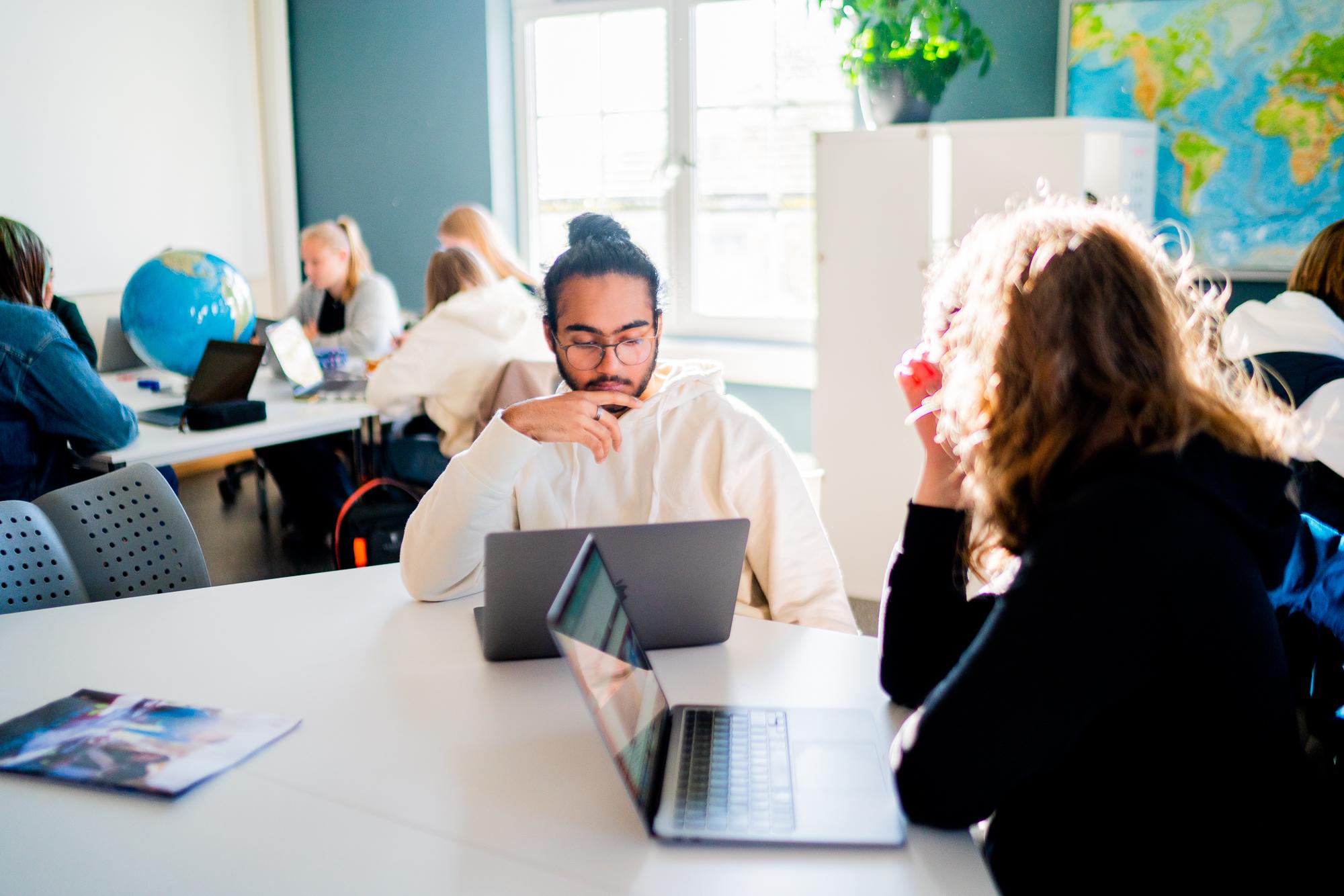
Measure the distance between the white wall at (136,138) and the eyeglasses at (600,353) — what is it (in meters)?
4.27

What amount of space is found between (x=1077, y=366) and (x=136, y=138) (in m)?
5.45

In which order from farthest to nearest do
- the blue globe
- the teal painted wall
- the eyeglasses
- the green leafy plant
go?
the teal painted wall → the blue globe → the green leafy plant → the eyeglasses

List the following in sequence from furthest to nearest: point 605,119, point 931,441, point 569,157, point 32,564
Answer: point 569,157, point 605,119, point 32,564, point 931,441

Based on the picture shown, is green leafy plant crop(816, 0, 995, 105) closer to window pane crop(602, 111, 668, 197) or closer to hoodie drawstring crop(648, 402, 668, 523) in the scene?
window pane crop(602, 111, 668, 197)

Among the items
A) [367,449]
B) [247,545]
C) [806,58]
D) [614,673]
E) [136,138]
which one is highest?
[806,58]

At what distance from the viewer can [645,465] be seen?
1.75 m

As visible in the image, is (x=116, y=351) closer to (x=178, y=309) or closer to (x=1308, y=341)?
(x=178, y=309)

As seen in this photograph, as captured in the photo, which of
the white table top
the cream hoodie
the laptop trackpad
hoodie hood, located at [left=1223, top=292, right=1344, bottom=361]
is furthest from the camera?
the white table top

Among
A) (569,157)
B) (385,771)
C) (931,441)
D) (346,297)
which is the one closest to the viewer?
(385,771)

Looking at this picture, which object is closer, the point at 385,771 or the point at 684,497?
the point at 385,771

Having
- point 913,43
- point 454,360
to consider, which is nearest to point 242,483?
point 454,360

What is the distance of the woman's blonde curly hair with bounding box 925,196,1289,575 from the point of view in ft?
3.30

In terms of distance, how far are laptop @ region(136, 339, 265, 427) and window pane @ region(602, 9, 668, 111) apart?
7.43 feet

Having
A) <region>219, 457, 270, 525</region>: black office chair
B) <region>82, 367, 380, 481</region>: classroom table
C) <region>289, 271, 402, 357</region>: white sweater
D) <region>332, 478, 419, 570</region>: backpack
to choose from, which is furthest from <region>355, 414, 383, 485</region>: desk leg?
<region>219, 457, 270, 525</region>: black office chair
